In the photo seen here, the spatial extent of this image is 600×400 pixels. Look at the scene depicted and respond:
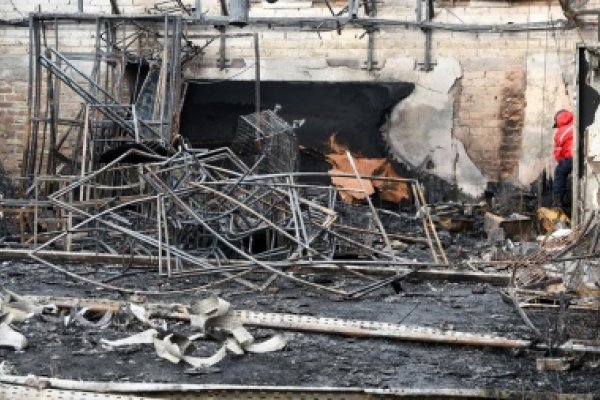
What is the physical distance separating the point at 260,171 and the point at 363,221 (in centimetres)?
138

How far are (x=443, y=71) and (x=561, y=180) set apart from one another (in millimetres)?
2928

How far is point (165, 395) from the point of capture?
585 cm

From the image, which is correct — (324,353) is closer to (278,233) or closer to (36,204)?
(278,233)

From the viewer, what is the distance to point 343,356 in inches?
275

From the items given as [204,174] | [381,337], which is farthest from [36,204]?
[381,337]

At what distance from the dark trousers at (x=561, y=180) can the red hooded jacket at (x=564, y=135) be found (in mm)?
97

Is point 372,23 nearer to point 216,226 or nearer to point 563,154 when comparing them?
point 563,154

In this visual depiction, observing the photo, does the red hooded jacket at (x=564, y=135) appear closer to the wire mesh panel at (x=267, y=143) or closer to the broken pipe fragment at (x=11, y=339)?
the wire mesh panel at (x=267, y=143)

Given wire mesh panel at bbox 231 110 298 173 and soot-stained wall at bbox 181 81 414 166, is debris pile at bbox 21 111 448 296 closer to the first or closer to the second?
wire mesh panel at bbox 231 110 298 173

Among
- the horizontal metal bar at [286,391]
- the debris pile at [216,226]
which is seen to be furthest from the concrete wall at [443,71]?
the horizontal metal bar at [286,391]

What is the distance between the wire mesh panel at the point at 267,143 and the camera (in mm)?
13844

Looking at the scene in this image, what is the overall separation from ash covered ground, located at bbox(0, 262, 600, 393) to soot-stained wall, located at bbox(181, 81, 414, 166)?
868cm

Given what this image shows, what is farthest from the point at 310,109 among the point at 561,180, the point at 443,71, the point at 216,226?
the point at 216,226

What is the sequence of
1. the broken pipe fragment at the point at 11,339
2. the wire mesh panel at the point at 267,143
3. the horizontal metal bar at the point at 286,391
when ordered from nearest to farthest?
the horizontal metal bar at the point at 286,391, the broken pipe fragment at the point at 11,339, the wire mesh panel at the point at 267,143
